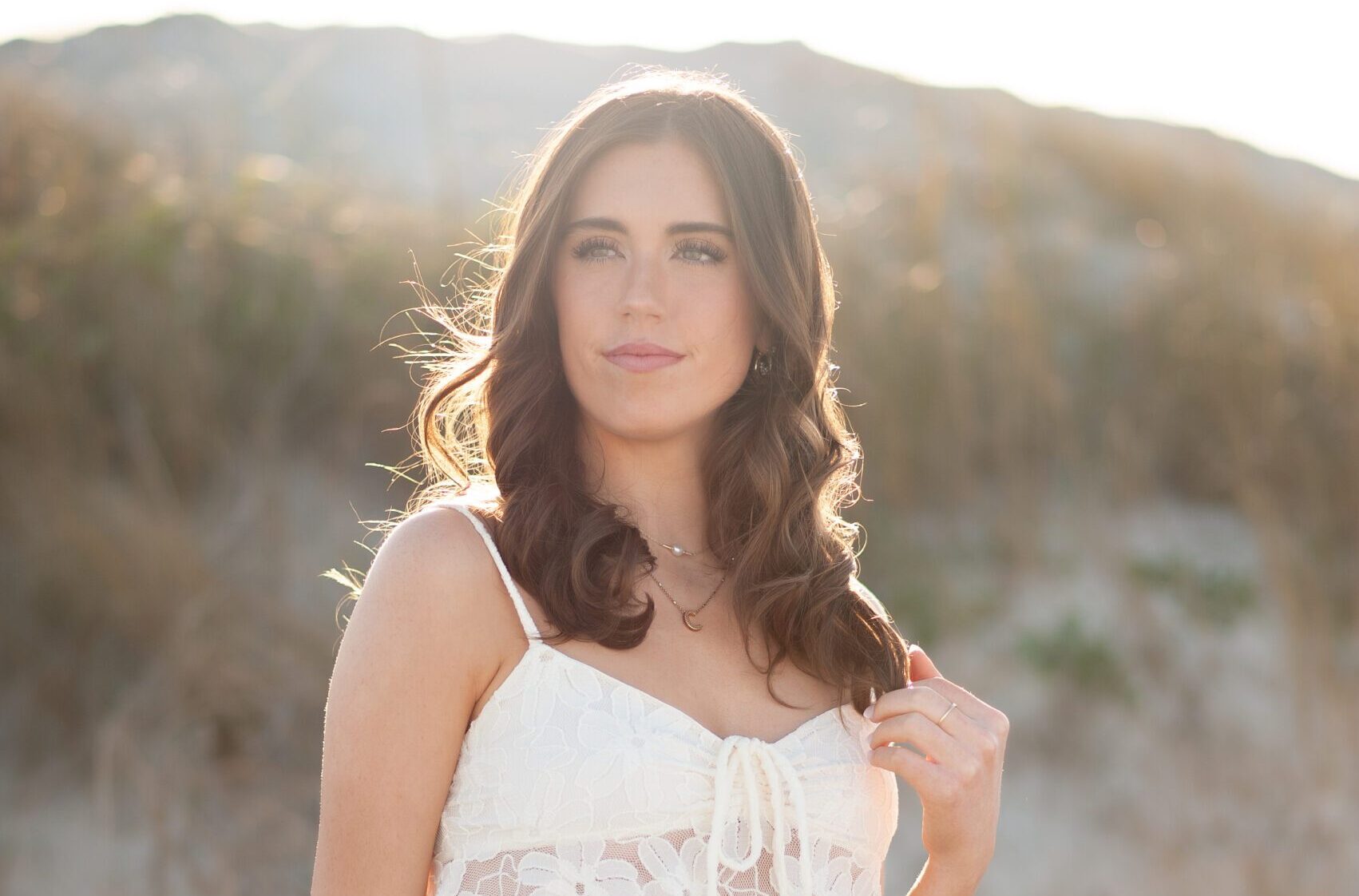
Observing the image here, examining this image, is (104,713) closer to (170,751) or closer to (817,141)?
(170,751)

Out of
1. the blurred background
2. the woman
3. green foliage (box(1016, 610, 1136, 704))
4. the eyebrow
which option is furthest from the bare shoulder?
green foliage (box(1016, 610, 1136, 704))

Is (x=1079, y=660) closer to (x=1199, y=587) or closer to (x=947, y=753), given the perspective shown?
(x=1199, y=587)

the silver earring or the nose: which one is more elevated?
the nose

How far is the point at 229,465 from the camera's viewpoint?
5.34 meters

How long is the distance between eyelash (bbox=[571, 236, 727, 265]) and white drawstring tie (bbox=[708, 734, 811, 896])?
28.9 inches

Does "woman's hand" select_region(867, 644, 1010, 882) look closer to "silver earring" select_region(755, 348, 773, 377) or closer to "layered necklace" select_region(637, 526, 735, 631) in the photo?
"layered necklace" select_region(637, 526, 735, 631)

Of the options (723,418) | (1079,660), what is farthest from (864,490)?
(723,418)

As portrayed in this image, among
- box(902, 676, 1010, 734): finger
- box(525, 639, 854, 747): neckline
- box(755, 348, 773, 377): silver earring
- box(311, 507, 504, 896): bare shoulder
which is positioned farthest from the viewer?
box(755, 348, 773, 377): silver earring

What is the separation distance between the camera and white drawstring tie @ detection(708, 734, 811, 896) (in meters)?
1.75

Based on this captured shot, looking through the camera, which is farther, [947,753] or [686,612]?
[686,612]

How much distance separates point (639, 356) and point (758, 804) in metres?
0.67

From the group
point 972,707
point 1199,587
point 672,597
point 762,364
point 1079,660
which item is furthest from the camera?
point 1199,587

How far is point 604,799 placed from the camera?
1717 mm

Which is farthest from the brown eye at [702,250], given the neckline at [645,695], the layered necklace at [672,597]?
the neckline at [645,695]
